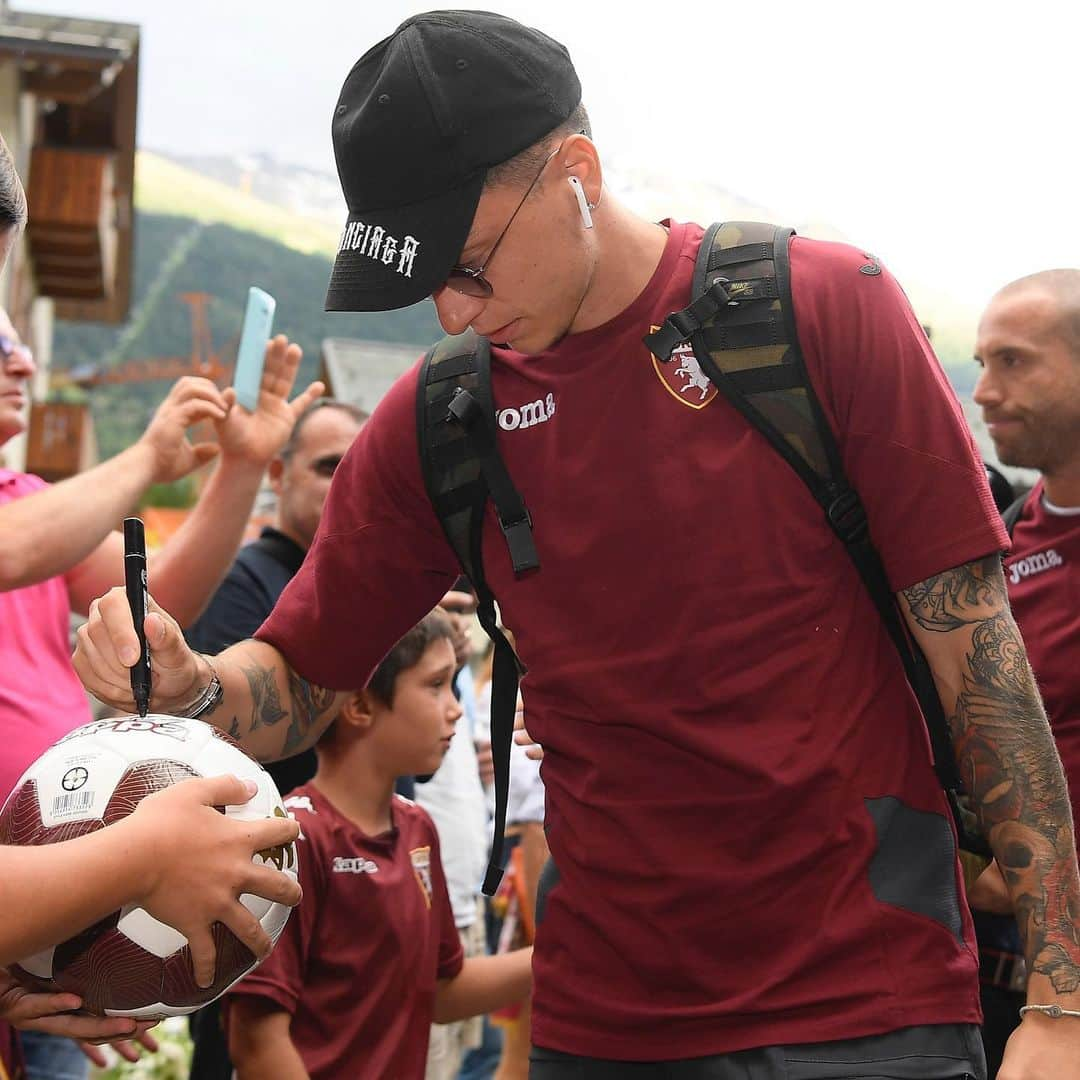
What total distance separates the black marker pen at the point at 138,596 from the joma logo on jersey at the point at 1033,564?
291 centimetres

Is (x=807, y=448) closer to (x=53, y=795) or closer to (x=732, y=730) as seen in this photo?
(x=732, y=730)

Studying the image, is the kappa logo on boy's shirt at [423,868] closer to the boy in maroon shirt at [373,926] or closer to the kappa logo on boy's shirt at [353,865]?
the boy in maroon shirt at [373,926]

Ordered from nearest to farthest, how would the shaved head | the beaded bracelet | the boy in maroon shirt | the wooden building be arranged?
the beaded bracelet
the boy in maroon shirt
the shaved head
the wooden building

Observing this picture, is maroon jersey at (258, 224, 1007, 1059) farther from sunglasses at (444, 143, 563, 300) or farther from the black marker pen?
the black marker pen

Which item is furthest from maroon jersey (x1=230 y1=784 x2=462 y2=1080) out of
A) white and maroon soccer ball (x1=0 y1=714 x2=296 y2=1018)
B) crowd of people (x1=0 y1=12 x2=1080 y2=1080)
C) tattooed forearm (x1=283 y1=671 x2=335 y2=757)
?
white and maroon soccer ball (x1=0 y1=714 x2=296 y2=1018)

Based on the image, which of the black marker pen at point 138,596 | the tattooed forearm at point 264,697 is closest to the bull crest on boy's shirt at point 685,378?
the black marker pen at point 138,596

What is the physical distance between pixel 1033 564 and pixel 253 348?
2.49m

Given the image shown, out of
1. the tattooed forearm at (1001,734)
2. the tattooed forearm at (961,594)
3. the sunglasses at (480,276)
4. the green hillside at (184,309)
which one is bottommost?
the green hillside at (184,309)

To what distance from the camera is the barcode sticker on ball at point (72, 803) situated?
258 cm

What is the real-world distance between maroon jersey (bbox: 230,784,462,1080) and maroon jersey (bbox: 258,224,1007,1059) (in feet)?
4.60

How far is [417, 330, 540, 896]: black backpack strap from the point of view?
296 cm

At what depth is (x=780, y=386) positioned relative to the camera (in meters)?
2.74

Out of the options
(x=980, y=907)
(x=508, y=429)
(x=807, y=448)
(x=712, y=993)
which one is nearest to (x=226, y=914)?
(x=712, y=993)

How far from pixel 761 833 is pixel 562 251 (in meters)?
1.16
